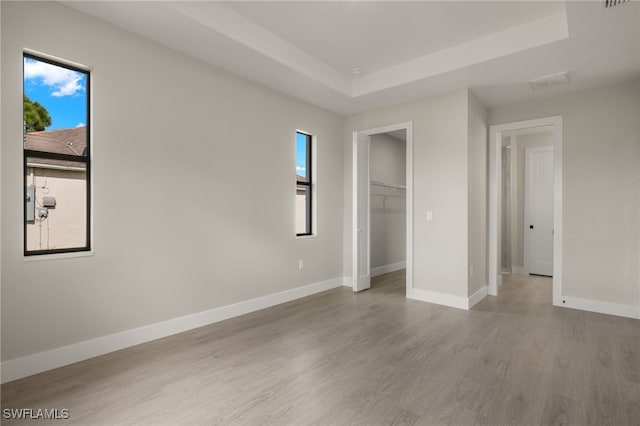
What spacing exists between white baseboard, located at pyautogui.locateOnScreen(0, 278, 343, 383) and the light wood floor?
0.27 ft

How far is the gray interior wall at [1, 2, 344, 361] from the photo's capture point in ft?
7.72

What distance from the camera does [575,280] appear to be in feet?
13.6

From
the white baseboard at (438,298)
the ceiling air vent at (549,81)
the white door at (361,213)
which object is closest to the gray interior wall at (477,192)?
the white baseboard at (438,298)

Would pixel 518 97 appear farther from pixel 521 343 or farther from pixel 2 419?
pixel 2 419

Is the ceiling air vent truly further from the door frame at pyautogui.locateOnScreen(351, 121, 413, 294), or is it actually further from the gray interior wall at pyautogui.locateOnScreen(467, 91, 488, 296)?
the door frame at pyautogui.locateOnScreen(351, 121, 413, 294)

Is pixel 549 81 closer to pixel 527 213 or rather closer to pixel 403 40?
pixel 403 40

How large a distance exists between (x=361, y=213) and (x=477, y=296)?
6.50ft

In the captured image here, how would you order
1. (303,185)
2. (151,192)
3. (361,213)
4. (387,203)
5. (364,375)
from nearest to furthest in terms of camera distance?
(364,375) → (151,192) → (303,185) → (361,213) → (387,203)

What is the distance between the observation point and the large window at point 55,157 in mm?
2449

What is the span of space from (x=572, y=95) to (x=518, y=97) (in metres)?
0.60

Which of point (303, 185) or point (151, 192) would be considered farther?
point (303, 185)

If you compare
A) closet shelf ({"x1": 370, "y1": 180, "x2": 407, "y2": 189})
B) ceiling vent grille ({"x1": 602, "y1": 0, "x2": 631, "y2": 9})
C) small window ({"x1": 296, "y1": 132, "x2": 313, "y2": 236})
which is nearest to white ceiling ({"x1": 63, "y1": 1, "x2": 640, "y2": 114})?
ceiling vent grille ({"x1": 602, "y1": 0, "x2": 631, "y2": 9})

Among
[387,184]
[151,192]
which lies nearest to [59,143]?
[151,192]

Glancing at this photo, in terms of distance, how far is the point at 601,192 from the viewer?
13.1 feet
